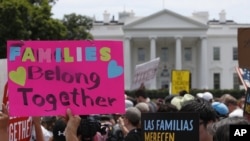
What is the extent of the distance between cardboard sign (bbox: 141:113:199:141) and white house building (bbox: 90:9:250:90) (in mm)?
70828

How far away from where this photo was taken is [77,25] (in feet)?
176

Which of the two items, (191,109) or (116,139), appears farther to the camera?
(116,139)

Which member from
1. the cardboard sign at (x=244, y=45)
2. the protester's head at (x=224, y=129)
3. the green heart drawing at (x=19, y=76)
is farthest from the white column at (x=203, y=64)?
the protester's head at (x=224, y=129)

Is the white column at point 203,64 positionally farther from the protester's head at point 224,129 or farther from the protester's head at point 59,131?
the protester's head at point 224,129

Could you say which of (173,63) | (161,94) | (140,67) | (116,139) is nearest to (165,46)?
(173,63)

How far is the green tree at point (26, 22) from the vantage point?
39.2 m

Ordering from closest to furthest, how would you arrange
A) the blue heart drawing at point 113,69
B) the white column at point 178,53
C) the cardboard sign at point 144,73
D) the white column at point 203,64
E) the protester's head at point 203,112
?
the blue heart drawing at point 113,69 < the protester's head at point 203,112 < the cardboard sign at point 144,73 < the white column at point 178,53 < the white column at point 203,64

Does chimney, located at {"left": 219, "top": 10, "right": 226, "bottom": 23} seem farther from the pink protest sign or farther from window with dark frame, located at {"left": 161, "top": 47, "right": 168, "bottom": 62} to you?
the pink protest sign

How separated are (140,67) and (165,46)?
67.4 m

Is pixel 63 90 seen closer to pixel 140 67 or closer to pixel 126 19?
pixel 140 67

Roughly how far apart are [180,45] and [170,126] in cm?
7298

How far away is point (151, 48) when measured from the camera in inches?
3029

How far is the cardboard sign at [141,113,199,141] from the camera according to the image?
4.27 metres

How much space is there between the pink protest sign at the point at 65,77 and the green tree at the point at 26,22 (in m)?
34.3
